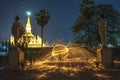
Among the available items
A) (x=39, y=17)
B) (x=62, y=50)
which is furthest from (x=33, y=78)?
(x=39, y=17)

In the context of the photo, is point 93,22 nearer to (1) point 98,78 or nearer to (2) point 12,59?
(2) point 12,59

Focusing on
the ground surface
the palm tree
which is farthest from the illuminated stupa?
the ground surface

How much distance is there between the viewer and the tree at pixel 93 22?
5322 centimetres

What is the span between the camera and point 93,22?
178 feet

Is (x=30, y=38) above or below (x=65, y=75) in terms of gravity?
above

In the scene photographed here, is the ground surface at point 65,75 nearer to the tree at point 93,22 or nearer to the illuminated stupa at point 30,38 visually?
the tree at point 93,22

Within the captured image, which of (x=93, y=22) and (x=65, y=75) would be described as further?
(x=93, y=22)

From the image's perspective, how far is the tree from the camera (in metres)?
53.2

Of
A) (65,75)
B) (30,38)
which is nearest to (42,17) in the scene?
(30,38)

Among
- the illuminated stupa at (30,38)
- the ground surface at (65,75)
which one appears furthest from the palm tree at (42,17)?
the ground surface at (65,75)

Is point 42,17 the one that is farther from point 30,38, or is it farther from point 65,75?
point 65,75

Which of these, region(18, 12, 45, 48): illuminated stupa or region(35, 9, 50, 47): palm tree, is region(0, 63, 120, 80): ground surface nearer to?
region(35, 9, 50, 47): palm tree

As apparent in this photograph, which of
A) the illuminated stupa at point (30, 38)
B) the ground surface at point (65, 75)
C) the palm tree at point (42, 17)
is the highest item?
the palm tree at point (42, 17)

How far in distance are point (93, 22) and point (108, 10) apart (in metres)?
3.56
